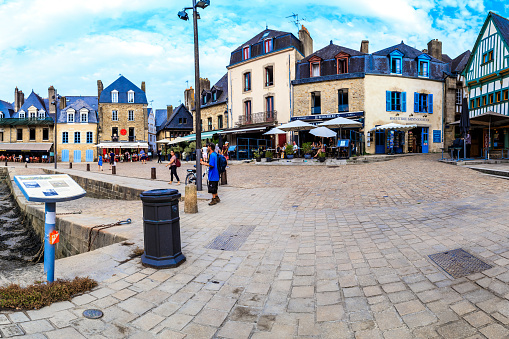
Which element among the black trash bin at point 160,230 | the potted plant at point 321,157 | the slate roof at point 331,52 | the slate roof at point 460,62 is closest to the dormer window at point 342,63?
the slate roof at point 331,52

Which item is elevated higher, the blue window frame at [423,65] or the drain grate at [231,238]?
the blue window frame at [423,65]

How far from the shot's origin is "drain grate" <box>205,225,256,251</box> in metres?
4.45

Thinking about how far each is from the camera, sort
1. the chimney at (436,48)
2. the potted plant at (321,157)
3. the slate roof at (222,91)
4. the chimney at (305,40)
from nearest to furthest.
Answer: the potted plant at (321,157) < the chimney at (305,40) < the chimney at (436,48) < the slate roof at (222,91)

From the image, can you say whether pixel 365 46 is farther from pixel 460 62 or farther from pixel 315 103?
pixel 460 62

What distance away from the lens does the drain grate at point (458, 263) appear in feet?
10.5

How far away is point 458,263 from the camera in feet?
11.2

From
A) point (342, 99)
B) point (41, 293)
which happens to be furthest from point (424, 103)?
point (41, 293)

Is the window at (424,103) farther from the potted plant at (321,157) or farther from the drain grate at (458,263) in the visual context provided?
the drain grate at (458,263)

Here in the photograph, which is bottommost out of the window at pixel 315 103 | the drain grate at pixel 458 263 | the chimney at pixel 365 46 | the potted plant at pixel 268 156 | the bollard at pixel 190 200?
the drain grate at pixel 458 263

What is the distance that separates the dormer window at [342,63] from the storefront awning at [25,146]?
36.4m

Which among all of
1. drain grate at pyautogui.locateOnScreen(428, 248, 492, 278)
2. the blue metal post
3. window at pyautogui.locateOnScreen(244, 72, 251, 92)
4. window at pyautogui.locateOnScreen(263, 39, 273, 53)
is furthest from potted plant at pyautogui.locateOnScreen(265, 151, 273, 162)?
the blue metal post

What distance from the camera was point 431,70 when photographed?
2477 centimetres

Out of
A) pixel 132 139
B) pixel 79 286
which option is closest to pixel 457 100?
pixel 79 286

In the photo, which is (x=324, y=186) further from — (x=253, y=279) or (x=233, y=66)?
(x=233, y=66)
